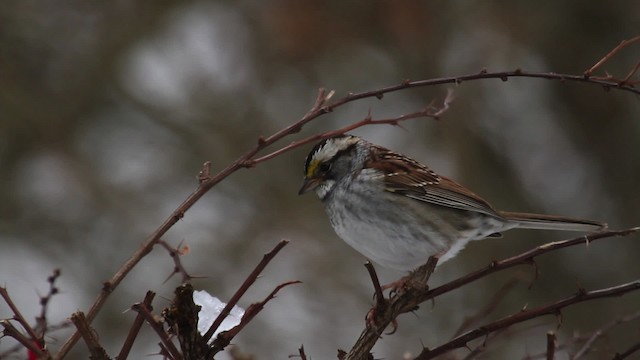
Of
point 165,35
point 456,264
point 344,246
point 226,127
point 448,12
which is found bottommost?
point 456,264

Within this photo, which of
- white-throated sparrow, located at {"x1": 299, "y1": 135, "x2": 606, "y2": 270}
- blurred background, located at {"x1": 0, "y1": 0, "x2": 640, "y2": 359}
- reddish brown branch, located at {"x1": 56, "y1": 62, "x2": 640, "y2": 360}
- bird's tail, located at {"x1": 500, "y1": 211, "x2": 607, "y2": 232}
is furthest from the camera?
blurred background, located at {"x1": 0, "y1": 0, "x2": 640, "y2": 359}

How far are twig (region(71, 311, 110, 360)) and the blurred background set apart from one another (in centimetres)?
494

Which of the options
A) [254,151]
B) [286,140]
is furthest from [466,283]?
[286,140]

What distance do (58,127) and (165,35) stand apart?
1.41 metres

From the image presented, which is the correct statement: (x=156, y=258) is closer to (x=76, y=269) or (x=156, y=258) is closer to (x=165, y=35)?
(x=76, y=269)

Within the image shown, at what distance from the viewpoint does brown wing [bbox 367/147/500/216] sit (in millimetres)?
4052

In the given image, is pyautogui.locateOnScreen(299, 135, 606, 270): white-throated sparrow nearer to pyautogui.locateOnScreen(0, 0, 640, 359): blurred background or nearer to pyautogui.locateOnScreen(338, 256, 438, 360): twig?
pyautogui.locateOnScreen(338, 256, 438, 360): twig

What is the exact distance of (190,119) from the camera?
7871mm

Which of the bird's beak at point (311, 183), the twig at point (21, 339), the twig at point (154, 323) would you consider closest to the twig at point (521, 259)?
the twig at point (154, 323)

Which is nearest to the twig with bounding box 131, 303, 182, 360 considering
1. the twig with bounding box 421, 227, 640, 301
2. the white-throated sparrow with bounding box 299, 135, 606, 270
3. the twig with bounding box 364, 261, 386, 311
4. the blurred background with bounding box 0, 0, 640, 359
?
the twig with bounding box 364, 261, 386, 311

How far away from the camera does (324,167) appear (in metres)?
4.13

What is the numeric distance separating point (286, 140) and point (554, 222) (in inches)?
177

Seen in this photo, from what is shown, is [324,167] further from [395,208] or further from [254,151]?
[254,151]

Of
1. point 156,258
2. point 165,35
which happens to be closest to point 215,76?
point 165,35
